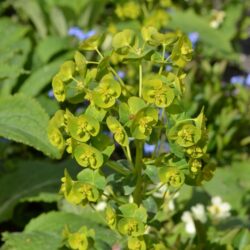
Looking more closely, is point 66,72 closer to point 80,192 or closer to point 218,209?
point 80,192

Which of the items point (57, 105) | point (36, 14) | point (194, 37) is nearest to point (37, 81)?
point (57, 105)

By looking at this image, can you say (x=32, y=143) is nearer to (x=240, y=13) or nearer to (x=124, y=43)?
(x=124, y=43)

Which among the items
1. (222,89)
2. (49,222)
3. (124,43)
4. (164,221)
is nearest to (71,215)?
(49,222)

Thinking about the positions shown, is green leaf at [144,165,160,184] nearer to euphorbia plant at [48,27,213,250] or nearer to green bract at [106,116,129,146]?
euphorbia plant at [48,27,213,250]

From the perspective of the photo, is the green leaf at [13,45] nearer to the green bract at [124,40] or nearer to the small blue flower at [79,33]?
the small blue flower at [79,33]

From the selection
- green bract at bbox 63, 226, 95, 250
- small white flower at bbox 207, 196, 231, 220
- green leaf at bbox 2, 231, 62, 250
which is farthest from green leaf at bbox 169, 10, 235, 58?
green bract at bbox 63, 226, 95, 250

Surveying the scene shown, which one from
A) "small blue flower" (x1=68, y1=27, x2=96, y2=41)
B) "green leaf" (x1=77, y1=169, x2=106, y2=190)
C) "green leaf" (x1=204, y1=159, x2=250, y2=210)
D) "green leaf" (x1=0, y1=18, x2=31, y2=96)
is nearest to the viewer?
"green leaf" (x1=77, y1=169, x2=106, y2=190)

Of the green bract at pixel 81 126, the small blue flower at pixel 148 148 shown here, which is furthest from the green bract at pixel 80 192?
the small blue flower at pixel 148 148
